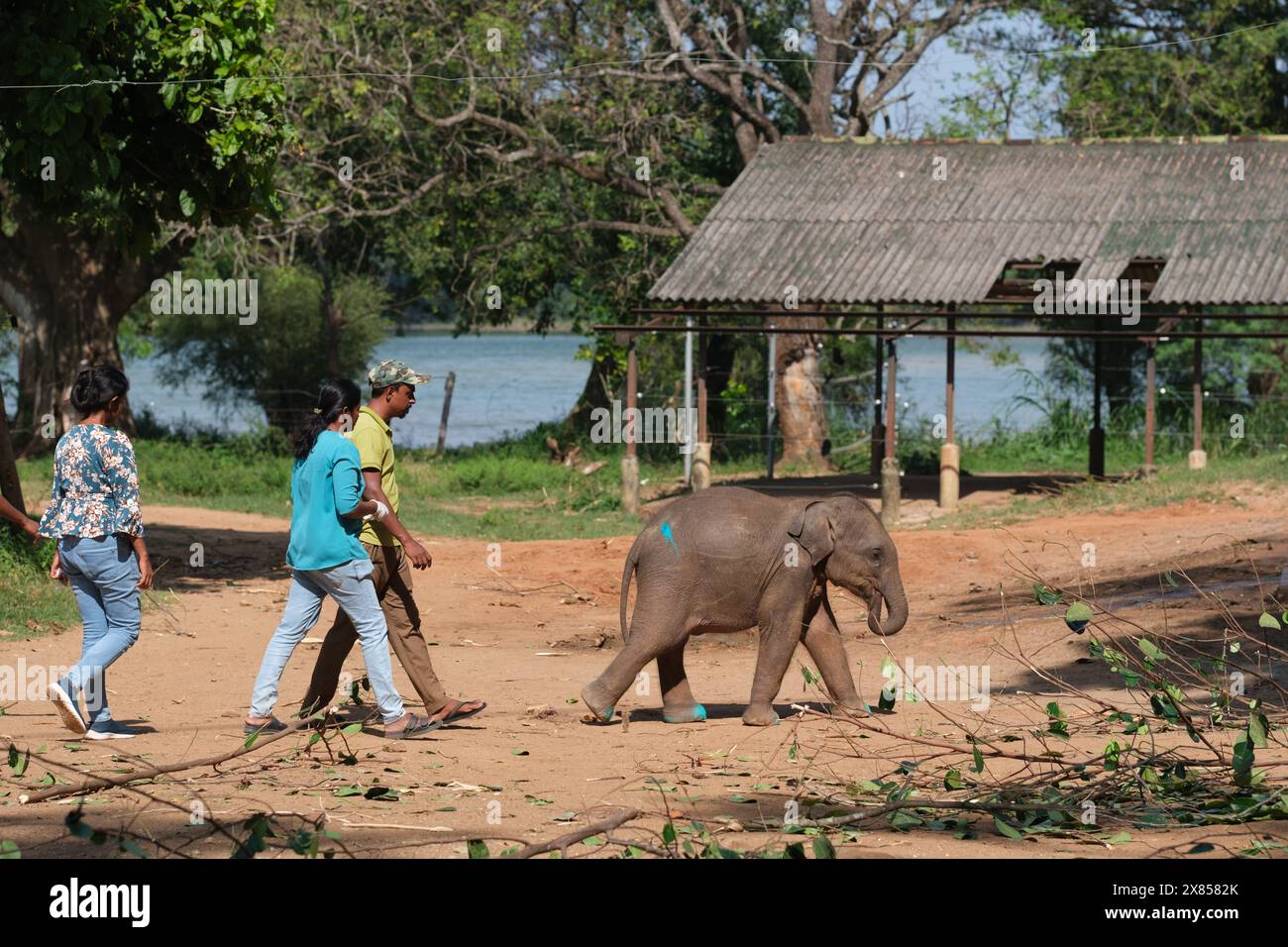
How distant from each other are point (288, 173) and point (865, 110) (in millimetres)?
9841

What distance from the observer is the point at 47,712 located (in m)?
9.57

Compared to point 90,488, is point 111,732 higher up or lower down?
lower down

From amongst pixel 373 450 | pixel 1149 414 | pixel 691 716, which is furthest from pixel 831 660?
pixel 1149 414

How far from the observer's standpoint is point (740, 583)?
9.31 metres

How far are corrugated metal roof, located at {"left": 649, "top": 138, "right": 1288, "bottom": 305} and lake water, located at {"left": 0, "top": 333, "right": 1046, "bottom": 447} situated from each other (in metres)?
6.56

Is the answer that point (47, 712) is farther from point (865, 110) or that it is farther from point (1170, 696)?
point (865, 110)

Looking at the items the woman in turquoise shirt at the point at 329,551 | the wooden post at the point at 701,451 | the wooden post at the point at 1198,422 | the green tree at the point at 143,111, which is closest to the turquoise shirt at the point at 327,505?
the woman in turquoise shirt at the point at 329,551

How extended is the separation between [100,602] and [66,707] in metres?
0.63

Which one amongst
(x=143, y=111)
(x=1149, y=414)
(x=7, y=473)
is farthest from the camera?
(x=1149, y=414)

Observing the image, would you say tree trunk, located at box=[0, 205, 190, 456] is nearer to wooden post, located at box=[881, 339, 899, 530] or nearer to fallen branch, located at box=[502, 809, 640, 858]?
wooden post, located at box=[881, 339, 899, 530]

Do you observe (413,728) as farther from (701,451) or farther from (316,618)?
(701,451)

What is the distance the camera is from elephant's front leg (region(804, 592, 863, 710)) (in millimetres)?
9523

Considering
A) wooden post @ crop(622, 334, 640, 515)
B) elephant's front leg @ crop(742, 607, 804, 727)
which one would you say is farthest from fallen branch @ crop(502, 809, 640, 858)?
wooden post @ crop(622, 334, 640, 515)
